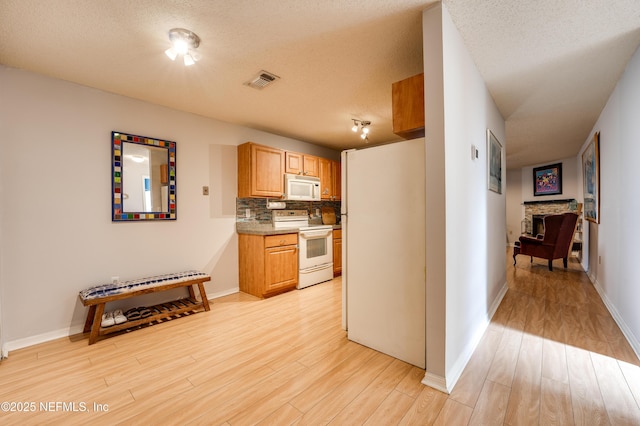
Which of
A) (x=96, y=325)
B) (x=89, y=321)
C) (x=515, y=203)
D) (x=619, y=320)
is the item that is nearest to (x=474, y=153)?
(x=619, y=320)

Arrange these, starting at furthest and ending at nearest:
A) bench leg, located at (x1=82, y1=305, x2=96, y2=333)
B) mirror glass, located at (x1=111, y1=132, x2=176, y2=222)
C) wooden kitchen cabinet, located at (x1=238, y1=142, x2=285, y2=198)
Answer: wooden kitchen cabinet, located at (x1=238, y1=142, x2=285, y2=198)
mirror glass, located at (x1=111, y1=132, x2=176, y2=222)
bench leg, located at (x1=82, y1=305, x2=96, y2=333)

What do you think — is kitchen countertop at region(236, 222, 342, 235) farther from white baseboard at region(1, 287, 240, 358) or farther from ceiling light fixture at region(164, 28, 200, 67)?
ceiling light fixture at region(164, 28, 200, 67)

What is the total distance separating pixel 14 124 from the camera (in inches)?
88.4

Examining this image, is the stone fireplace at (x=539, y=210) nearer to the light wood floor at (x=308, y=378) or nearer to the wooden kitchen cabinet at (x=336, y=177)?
the light wood floor at (x=308, y=378)

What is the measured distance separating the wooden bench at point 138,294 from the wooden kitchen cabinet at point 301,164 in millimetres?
2080

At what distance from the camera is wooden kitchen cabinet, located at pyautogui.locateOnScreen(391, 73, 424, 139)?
1888 mm

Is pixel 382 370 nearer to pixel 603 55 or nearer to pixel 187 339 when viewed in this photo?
pixel 187 339

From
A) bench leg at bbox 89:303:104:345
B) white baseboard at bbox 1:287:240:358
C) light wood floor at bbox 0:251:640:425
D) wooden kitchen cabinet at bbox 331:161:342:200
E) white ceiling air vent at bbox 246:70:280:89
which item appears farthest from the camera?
wooden kitchen cabinet at bbox 331:161:342:200

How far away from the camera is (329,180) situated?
16.1 feet

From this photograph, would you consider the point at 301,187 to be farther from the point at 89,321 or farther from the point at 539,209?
the point at 539,209

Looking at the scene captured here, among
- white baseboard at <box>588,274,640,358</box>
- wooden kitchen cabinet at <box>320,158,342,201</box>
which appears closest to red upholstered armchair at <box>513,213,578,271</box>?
white baseboard at <box>588,274,640,358</box>

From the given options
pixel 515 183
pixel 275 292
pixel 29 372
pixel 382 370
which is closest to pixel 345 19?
pixel 382 370

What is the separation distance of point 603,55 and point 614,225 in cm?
165

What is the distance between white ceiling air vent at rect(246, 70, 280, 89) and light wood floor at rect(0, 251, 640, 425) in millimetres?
2399
